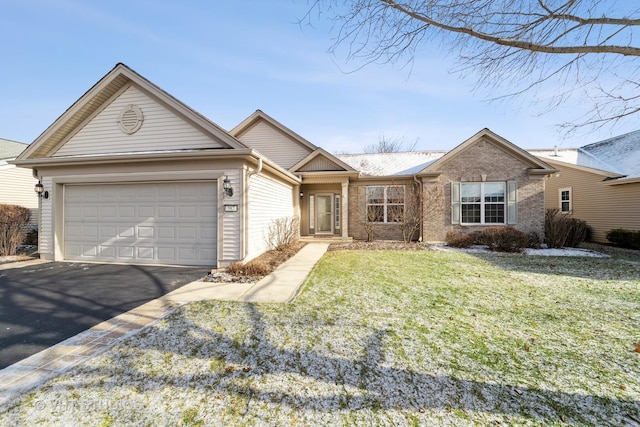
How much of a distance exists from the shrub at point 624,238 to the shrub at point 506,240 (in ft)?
16.8

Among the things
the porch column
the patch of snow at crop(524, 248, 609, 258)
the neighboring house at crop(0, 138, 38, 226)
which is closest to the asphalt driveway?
the porch column

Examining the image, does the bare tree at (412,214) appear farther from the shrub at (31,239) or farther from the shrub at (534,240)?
the shrub at (31,239)

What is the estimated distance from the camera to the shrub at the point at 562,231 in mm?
12242

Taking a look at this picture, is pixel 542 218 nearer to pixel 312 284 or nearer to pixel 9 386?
pixel 312 284

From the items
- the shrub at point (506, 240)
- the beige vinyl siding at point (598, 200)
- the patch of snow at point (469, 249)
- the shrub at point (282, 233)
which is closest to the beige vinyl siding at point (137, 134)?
the shrub at point (282, 233)

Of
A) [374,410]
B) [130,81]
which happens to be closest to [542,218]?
[374,410]

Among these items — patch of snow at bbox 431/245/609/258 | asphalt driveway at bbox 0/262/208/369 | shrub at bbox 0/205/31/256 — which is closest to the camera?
asphalt driveway at bbox 0/262/208/369

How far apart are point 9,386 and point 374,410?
11.2ft

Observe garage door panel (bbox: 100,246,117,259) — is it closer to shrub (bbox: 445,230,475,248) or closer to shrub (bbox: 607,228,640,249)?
shrub (bbox: 445,230,475,248)

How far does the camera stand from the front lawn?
2.36 m

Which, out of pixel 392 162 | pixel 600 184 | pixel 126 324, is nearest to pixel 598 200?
pixel 600 184

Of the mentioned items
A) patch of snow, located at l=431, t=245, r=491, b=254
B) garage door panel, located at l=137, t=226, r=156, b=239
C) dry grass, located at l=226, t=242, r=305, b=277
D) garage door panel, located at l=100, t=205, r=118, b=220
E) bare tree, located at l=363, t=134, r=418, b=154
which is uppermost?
bare tree, located at l=363, t=134, r=418, b=154

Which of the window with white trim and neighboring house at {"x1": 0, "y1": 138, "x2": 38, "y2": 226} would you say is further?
the window with white trim

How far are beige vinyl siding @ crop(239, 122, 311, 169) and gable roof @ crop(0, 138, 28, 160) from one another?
11431mm
